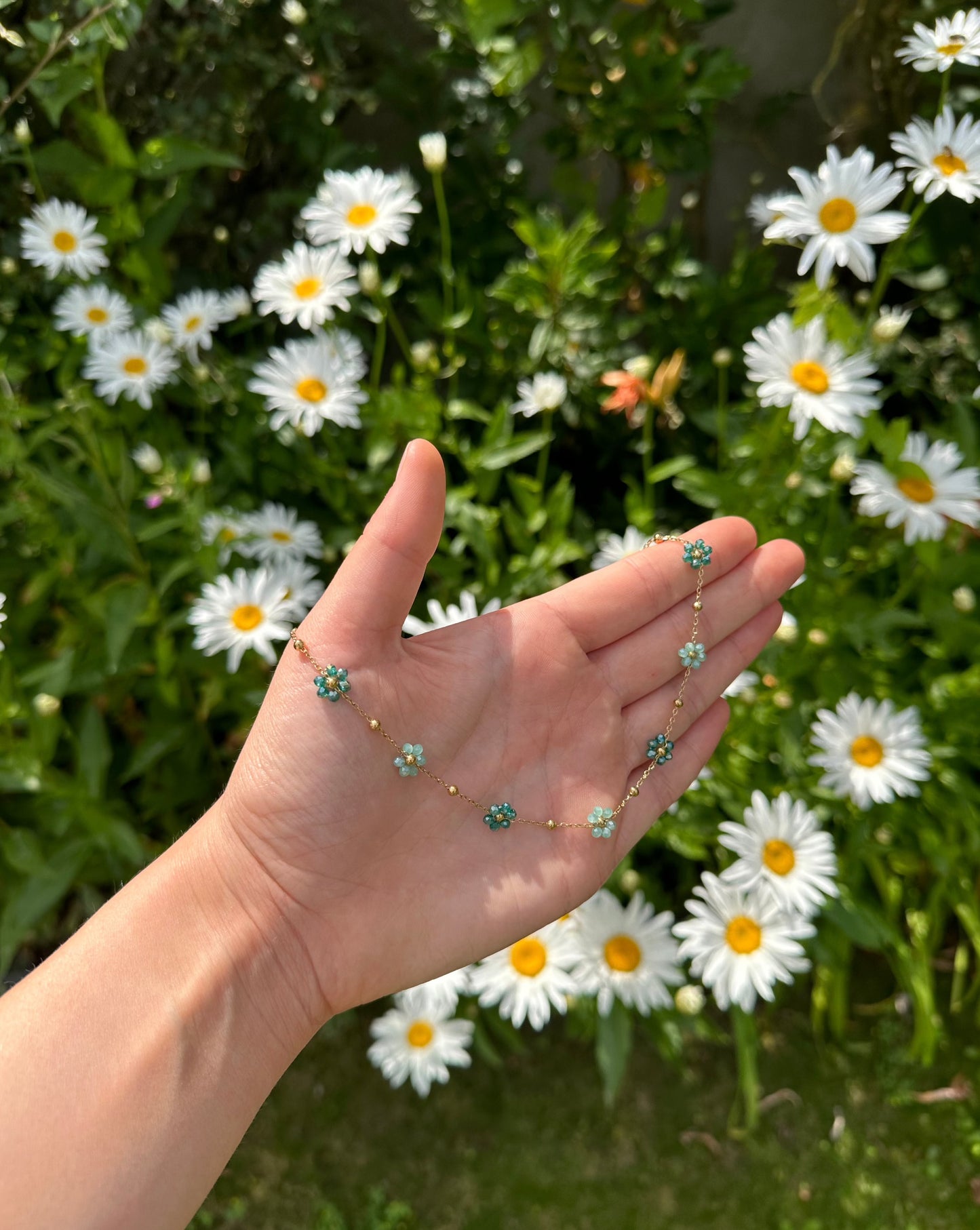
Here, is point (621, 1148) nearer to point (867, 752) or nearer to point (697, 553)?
point (867, 752)

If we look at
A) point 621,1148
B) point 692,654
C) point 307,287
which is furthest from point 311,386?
point 621,1148

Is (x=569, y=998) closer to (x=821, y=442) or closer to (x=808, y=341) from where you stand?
(x=821, y=442)

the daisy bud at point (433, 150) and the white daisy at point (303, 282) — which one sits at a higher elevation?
the daisy bud at point (433, 150)

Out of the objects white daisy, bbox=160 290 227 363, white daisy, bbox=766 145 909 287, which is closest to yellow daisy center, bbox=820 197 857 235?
white daisy, bbox=766 145 909 287

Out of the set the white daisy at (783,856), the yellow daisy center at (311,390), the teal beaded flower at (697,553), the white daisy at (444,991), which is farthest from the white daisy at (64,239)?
the white daisy at (783,856)

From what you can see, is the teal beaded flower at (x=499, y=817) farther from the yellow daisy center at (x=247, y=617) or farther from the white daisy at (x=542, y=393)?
the white daisy at (x=542, y=393)

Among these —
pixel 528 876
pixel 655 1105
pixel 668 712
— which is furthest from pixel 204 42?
pixel 655 1105

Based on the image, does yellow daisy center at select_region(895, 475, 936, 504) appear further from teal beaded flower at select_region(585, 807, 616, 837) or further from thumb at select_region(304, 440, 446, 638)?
thumb at select_region(304, 440, 446, 638)
